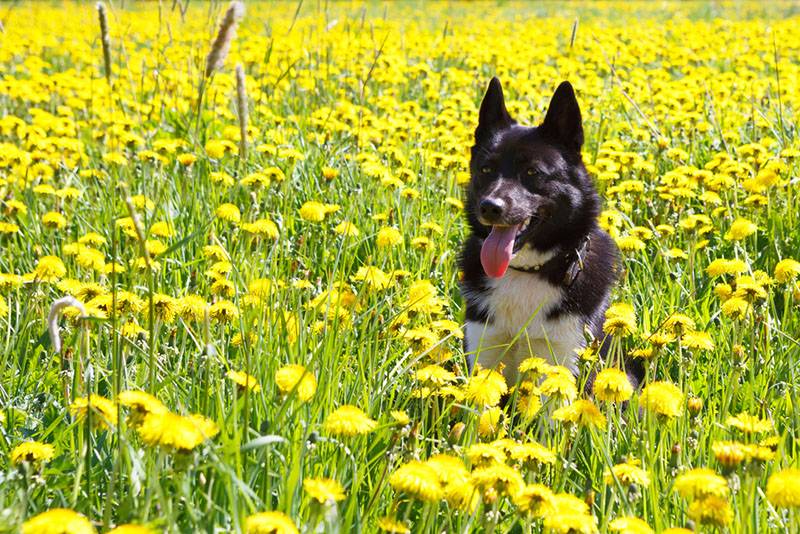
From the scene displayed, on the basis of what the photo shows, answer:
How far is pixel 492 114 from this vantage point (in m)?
3.82

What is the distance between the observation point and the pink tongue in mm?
3268

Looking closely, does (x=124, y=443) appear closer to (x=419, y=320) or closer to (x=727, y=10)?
(x=419, y=320)

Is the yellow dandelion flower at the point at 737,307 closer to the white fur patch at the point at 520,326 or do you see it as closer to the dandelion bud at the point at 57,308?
the white fur patch at the point at 520,326

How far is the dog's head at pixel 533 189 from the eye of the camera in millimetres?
3311

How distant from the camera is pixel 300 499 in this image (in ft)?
6.35

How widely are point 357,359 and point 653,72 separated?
4.69 m

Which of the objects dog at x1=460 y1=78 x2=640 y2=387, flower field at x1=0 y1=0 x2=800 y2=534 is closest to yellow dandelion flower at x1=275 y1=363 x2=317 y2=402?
flower field at x1=0 y1=0 x2=800 y2=534

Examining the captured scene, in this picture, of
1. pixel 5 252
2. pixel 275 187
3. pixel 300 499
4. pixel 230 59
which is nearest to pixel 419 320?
pixel 300 499

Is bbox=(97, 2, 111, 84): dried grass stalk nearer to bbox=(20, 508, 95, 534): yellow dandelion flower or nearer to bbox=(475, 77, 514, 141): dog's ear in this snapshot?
bbox=(20, 508, 95, 534): yellow dandelion flower

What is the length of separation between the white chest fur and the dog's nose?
252 mm

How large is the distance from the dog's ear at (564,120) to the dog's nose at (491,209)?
0.51m

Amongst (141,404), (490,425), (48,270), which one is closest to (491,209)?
(490,425)

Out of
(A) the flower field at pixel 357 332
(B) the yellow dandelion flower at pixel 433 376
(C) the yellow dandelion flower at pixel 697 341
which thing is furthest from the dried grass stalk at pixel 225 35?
(C) the yellow dandelion flower at pixel 697 341

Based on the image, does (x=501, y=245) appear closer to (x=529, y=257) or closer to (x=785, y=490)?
(x=529, y=257)
